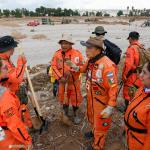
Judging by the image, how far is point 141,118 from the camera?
10.1 feet

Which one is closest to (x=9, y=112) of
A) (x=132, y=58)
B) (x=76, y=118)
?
(x=76, y=118)

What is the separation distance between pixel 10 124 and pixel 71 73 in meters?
2.89

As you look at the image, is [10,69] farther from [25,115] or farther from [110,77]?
[110,77]

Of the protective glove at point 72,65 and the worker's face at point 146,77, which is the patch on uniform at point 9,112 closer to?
the worker's face at point 146,77

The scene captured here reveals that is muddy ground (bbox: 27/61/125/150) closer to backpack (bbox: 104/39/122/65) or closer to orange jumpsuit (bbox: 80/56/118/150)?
orange jumpsuit (bbox: 80/56/118/150)

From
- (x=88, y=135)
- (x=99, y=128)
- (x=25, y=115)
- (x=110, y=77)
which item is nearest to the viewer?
(x=110, y=77)

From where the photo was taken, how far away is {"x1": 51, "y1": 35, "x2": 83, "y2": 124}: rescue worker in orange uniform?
5.83 m

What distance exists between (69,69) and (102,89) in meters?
→ 1.43

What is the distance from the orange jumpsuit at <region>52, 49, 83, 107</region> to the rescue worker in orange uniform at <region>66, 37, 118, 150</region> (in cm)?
110

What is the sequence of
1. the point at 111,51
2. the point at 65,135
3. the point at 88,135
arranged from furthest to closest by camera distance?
the point at 65,135, the point at 88,135, the point at 111,51

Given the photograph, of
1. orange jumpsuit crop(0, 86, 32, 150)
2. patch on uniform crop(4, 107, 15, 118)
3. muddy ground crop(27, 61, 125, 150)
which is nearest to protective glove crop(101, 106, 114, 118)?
muddy ground crop(27, 61, 125, 150)

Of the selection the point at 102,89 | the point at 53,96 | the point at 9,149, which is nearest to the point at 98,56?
the point at 102,89

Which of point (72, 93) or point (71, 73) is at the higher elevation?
point (71, 73)

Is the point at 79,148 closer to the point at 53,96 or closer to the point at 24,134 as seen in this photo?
the point at 24,134
